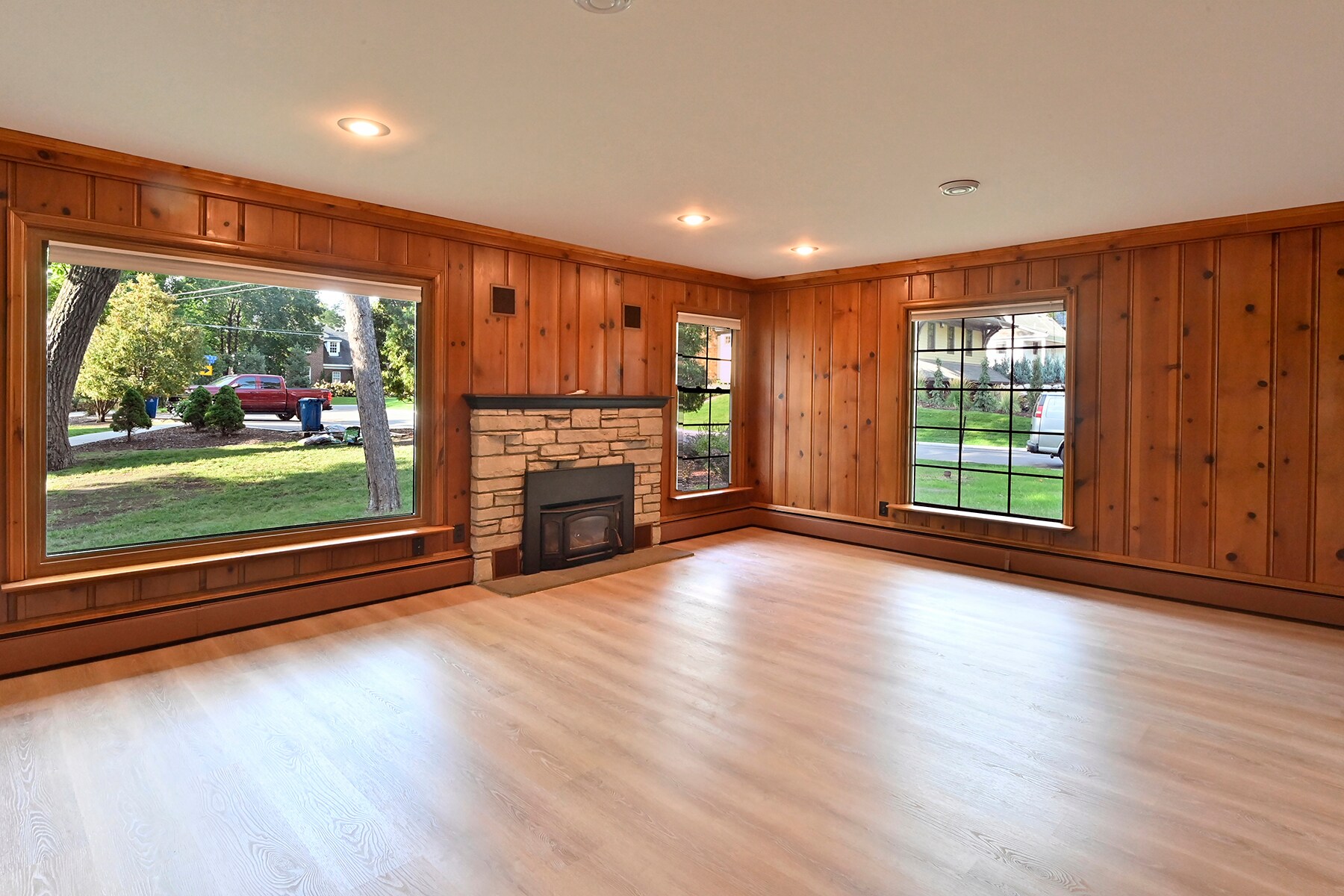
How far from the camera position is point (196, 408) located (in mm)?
3705

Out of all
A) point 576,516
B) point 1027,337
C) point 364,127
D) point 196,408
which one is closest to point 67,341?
point 196,408

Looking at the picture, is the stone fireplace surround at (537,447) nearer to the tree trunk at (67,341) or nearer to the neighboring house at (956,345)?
the tree trunk at (67,341)

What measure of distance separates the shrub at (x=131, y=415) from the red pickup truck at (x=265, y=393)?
12.2 inches

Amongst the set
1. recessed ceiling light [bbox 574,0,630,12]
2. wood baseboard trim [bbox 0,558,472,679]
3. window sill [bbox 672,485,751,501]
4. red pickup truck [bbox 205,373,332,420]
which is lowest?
wood baseboard trim [bbox 0,558,472,679]

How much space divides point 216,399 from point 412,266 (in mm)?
1397

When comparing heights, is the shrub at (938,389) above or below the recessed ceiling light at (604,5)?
below

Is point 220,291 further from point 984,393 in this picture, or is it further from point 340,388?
point 984,393

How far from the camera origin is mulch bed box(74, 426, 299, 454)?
3.43 meters

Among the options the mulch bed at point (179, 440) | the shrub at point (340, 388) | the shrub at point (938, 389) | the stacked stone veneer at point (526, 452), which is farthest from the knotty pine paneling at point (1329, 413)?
the mulch bed at point (179, 440)

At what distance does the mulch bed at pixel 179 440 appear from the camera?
3.43m

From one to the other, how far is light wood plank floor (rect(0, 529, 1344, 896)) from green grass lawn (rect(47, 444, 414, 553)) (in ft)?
2.10

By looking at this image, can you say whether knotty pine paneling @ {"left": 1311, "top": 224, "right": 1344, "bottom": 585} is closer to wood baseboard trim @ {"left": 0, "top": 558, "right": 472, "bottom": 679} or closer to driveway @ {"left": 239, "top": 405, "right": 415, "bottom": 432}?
wood baseboard trim @ {"left": 0, "top": 558, "right": 472, "bottom": 679}

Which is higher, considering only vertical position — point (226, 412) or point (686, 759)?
point (226, 412)

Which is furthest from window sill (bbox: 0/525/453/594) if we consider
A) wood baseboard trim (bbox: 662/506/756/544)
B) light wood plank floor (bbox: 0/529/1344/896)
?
wood baseboard trim (bbox: 662/506/756/544)
